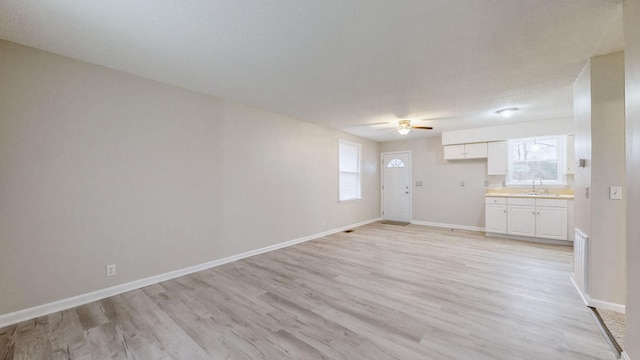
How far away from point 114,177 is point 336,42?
115 inches

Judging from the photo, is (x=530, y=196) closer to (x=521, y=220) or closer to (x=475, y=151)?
(x=521, y=220)

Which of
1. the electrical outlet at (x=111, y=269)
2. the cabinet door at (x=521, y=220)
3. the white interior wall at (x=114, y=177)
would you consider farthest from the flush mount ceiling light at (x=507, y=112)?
the electrical outlet at (x=111, y=269)

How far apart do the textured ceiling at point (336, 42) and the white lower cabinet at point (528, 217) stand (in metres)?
2.50

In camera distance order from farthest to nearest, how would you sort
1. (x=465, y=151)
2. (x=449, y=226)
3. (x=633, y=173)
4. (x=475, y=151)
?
(x=449, y=226) < (x=465, y=151) < (x=475, y=151) < (x=633, y=173)

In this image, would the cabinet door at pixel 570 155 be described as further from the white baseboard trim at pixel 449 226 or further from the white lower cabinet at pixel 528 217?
the white baseboard trim at pixel 449 226

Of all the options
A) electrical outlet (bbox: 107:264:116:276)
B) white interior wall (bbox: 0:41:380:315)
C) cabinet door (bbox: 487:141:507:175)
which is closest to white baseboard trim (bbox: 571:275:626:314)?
cabinet door (bbox: 487:141:507:175)

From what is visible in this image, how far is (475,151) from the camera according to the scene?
6.10 m

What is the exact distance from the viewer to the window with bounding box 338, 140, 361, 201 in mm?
6488

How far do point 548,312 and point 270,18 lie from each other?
12.2 ft

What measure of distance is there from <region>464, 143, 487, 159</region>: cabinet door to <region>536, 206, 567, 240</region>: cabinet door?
162cm

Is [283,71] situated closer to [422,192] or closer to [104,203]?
[104,203]

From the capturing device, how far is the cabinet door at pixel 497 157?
19.1ft

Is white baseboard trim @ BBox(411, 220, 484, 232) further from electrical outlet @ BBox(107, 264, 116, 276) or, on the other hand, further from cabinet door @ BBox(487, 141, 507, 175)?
electrical outlet @ BBox(107, 264, 116, 276)

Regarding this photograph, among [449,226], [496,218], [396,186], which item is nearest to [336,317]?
[496,218]
